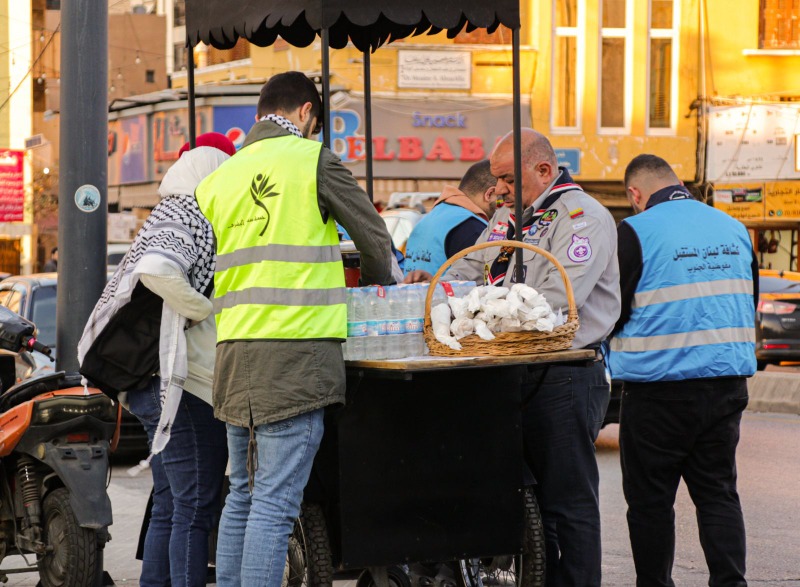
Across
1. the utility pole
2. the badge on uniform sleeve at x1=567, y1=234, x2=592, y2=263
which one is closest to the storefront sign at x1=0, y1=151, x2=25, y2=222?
the utility pole

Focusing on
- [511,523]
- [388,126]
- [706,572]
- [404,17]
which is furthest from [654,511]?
[388,126]

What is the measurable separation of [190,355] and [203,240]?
46 cm

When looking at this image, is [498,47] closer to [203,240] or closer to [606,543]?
[606,543]

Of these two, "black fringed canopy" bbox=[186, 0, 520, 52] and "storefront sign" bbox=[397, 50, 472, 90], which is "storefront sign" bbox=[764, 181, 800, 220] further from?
"black fringed canopy" bbox=[186, 0, 520, 52]

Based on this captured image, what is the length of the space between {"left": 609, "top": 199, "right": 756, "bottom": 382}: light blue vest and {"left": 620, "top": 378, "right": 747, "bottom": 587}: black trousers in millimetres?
93

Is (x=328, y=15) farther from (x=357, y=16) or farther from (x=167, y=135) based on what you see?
(x=167, y=135)

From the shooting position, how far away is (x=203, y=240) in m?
4.96

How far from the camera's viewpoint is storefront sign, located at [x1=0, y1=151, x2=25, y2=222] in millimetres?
27094

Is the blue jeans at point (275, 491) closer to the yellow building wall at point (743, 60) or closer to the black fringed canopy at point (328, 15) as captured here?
the black fringed canopy at point (328, 15)

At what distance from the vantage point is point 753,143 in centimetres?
2486

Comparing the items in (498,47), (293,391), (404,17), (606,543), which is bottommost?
(606,543)

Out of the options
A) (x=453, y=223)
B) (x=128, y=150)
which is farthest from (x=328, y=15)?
(x=128, y=150)

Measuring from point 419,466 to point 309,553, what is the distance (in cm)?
53

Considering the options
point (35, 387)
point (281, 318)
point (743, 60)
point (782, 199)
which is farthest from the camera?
point (743, 60)
